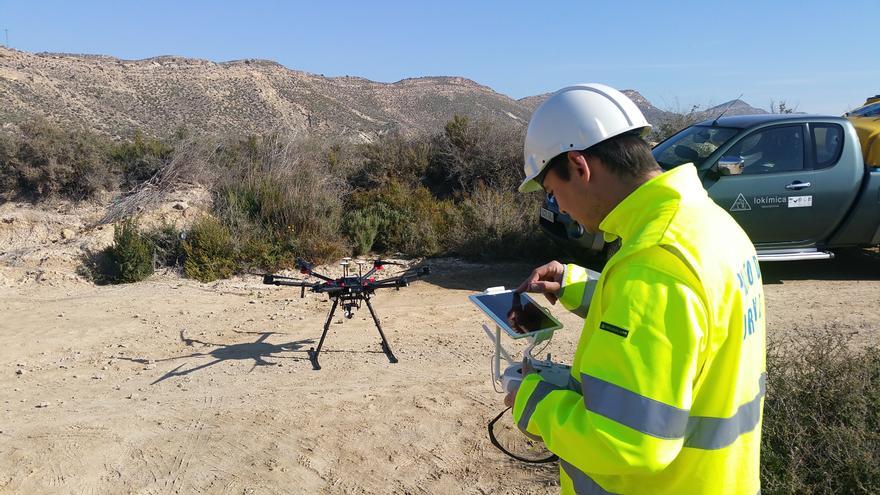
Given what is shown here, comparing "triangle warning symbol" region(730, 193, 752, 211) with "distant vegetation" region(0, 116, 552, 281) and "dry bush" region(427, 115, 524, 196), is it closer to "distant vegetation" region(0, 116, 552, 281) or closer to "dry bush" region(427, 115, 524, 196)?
"distant vegetation" region(0, 116, 552, 281)

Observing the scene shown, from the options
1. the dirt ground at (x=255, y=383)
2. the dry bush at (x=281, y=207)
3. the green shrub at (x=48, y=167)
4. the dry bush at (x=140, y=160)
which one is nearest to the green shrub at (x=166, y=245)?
the dirt ground at (x=255, y=383)

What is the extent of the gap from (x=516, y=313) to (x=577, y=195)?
87cm

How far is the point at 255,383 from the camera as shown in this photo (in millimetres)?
5312

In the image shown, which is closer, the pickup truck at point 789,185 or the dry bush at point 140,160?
the pickup truck at point 789,185

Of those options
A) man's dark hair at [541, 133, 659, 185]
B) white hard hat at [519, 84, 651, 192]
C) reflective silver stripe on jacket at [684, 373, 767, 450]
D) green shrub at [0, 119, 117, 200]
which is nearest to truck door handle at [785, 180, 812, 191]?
white hard hat at [519, 84, 651, 192]

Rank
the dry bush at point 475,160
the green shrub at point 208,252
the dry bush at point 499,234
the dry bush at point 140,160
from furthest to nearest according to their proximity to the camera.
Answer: the dry bush at point 140,160
the dry bush at point 475,160
the dry bush at point 499,234
the green shrub at point 208,252

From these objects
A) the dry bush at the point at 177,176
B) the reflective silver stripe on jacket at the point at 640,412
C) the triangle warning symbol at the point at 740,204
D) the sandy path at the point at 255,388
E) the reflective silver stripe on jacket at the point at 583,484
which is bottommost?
the sandy path at the point at 255,388

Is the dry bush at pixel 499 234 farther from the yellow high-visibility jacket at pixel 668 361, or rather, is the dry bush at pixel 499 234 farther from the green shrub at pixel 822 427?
the yellow high-visibility jacket at pixel 668 361

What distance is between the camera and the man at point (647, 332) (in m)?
1.30

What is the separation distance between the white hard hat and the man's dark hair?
2 cm

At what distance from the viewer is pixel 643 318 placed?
129 cm

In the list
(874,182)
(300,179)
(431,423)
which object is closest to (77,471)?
(431,423)

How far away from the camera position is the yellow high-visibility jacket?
4.25 feet

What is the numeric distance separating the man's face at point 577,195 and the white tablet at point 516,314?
0.69 m
